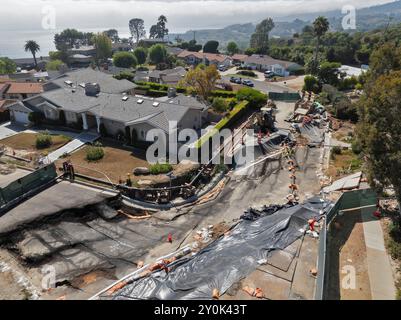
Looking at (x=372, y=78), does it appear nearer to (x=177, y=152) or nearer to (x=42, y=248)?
(x=177, y=152)

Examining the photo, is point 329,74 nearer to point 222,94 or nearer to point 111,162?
point 222,94

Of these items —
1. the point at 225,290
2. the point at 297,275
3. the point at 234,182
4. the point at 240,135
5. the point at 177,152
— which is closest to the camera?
the point at 225,290

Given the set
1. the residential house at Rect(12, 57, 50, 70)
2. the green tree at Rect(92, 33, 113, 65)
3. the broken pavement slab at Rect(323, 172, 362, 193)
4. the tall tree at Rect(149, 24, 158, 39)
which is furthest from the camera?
the tall tree at Rect(149, 24, 158, 39)

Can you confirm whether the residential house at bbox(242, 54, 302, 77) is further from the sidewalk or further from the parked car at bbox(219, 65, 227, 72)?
the sidewalk

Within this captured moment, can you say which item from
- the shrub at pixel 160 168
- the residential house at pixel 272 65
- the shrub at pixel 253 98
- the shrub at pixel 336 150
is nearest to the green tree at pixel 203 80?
the shrub at pixel 253 98

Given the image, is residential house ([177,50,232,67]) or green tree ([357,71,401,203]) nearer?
green tree ([357,71,401,203])

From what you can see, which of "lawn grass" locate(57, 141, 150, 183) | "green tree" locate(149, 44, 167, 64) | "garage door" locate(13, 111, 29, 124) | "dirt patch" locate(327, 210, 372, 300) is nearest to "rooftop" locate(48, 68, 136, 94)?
"garage door" locate(13, 111, 29, 124)
